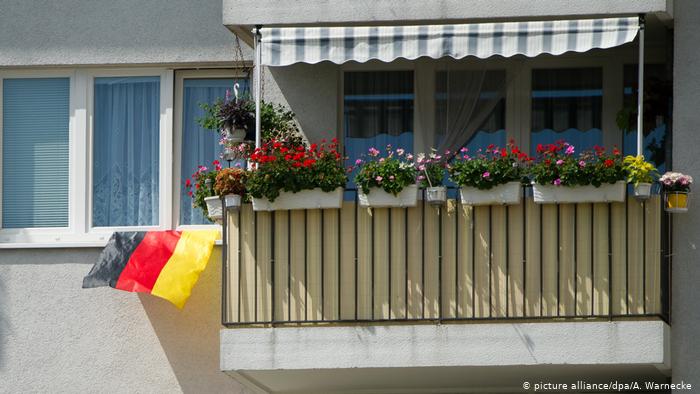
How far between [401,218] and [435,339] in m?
1.14

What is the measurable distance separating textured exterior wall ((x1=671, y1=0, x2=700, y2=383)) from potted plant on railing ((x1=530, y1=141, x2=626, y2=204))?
25.1 inches

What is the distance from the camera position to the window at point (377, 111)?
52.7 feet

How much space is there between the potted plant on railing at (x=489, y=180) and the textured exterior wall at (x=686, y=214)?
148 cm

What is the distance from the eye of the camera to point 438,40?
1430 cm

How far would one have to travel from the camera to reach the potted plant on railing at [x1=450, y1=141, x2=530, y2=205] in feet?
45.7

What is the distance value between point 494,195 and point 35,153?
201 inches

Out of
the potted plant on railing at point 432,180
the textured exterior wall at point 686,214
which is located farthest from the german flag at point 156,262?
the textured exterior wall at point 686,214

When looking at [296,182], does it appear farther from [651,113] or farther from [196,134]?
[651,113]

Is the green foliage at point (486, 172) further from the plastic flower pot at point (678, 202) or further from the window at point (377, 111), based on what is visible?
the window at point (377, 111)

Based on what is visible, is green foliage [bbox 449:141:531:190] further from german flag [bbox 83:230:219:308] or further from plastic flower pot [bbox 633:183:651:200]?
german flag [bbox 83:230:219:308]

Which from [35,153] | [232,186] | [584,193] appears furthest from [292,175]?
[35,153]

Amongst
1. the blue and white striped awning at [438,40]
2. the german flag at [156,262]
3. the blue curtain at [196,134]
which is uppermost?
the blue and white striped awning at [438,40]

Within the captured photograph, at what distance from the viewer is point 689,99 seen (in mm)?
14125

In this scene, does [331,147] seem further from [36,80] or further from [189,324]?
[36,80]
